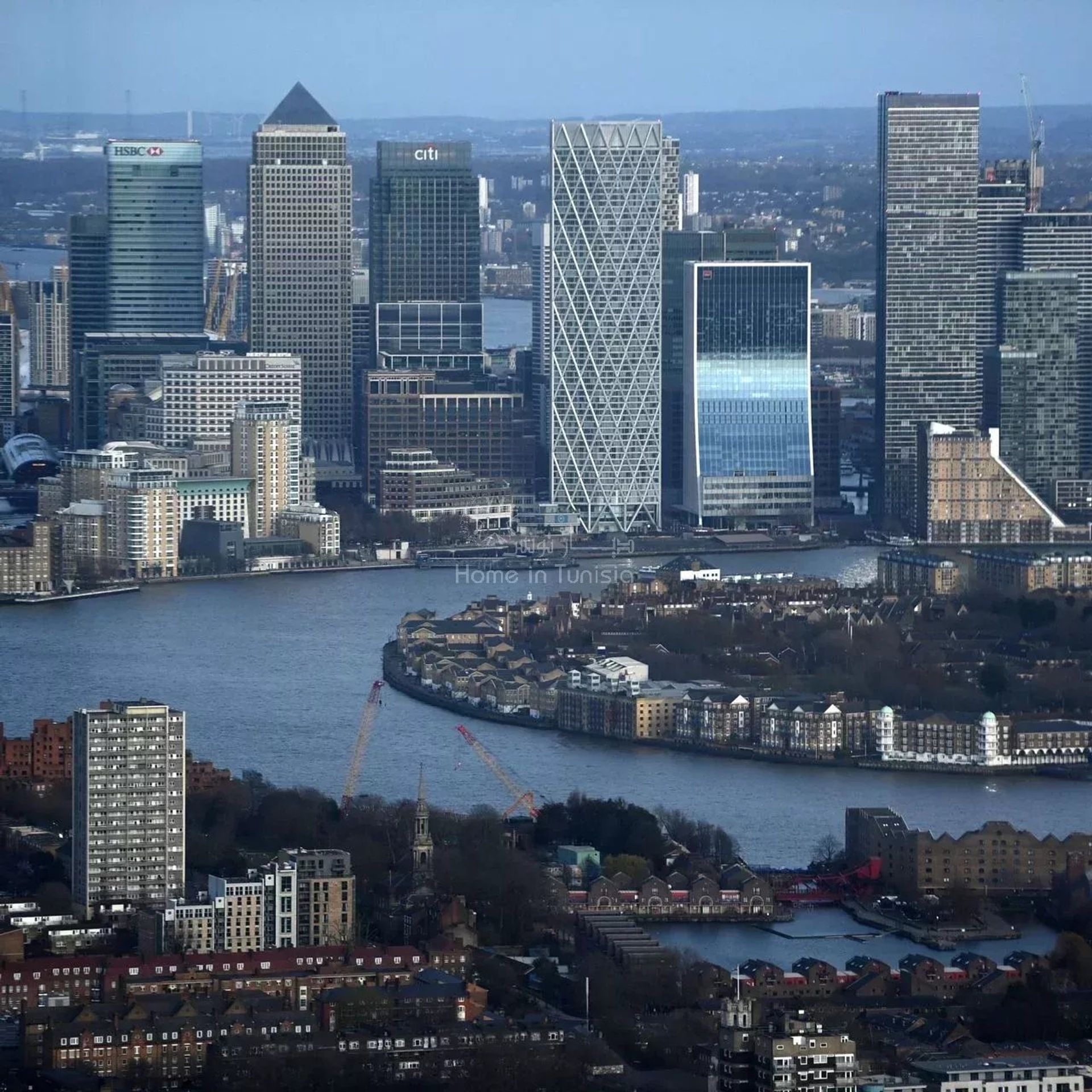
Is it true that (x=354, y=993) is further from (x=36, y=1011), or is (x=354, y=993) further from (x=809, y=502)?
(x=809, y=502)

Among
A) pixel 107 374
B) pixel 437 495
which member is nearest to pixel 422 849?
pixel 437 495

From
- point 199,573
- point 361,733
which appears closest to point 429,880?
point 361,733

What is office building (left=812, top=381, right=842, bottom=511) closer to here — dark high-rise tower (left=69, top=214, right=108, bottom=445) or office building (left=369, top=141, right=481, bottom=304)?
office building (left=369, top=141, right=481, bottom=304)

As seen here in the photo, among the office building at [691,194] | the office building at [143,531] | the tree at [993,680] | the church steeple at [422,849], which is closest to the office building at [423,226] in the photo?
the office building at [143,531]

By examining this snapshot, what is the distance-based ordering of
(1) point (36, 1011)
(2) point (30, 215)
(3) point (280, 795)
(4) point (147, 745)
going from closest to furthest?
(1) point (36, 1011), (4) point (147, 745), (3) point (280, 795), (2) point (30, 215)

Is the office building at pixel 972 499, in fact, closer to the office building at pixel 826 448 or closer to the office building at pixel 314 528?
the office building at pixel 826 448

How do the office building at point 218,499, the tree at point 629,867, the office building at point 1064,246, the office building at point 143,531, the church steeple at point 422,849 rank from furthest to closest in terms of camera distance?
the office building at point 1064,246 → the office building at point 218,499 → the office building at point 143,531 → the tree at point 629,867 → the church steeple at point 422,849
